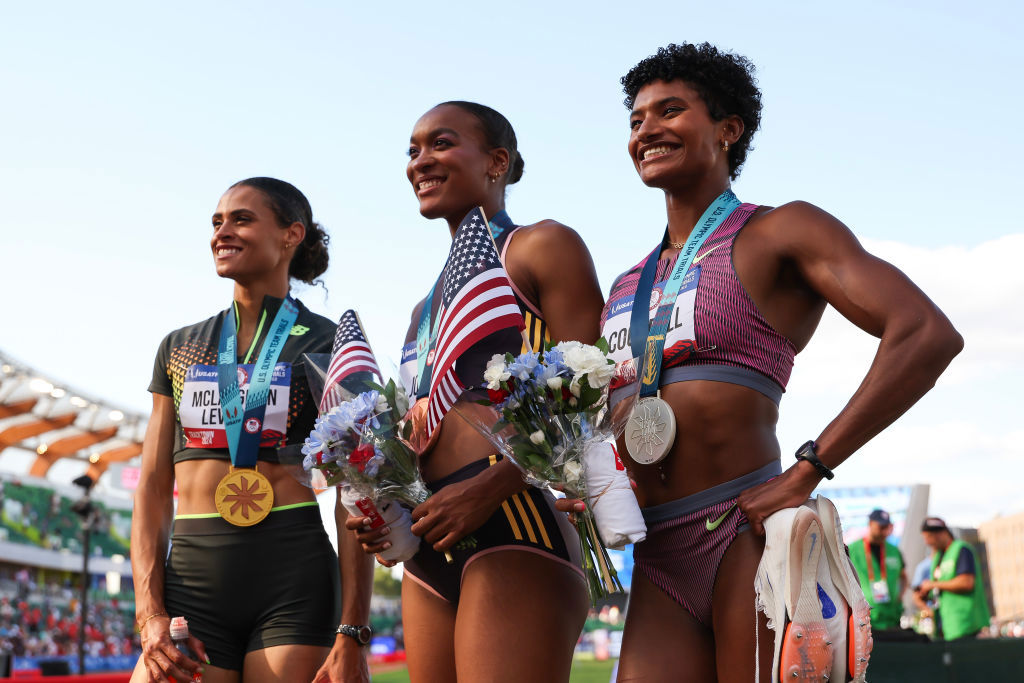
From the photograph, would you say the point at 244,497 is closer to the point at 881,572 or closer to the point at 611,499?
the point at 611,499

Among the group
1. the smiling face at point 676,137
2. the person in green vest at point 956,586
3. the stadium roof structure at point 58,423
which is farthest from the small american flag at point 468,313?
the stadium roof structure at point 58,423

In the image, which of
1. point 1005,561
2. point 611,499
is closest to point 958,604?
point 611,499

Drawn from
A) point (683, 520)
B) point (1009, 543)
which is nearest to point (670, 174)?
point (683, 520)

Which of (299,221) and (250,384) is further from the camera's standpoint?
(299,221)

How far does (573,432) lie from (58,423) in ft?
136

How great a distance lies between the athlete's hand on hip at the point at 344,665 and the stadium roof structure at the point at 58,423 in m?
35.8

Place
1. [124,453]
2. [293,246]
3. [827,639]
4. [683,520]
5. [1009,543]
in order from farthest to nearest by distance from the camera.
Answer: [1009,543] < [124,453] < [293,246] < [683,520] < [827,639]

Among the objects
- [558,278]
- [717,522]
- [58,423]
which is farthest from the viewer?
Result: [58,423]

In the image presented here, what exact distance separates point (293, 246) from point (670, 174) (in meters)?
2.03

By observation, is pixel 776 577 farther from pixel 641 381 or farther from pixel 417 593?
pixel 417 593

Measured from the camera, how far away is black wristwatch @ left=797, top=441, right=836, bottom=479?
7.86 feet

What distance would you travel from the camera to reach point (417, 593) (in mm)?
2922

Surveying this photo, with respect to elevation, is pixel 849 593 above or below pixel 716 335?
below

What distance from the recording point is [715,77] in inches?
118
